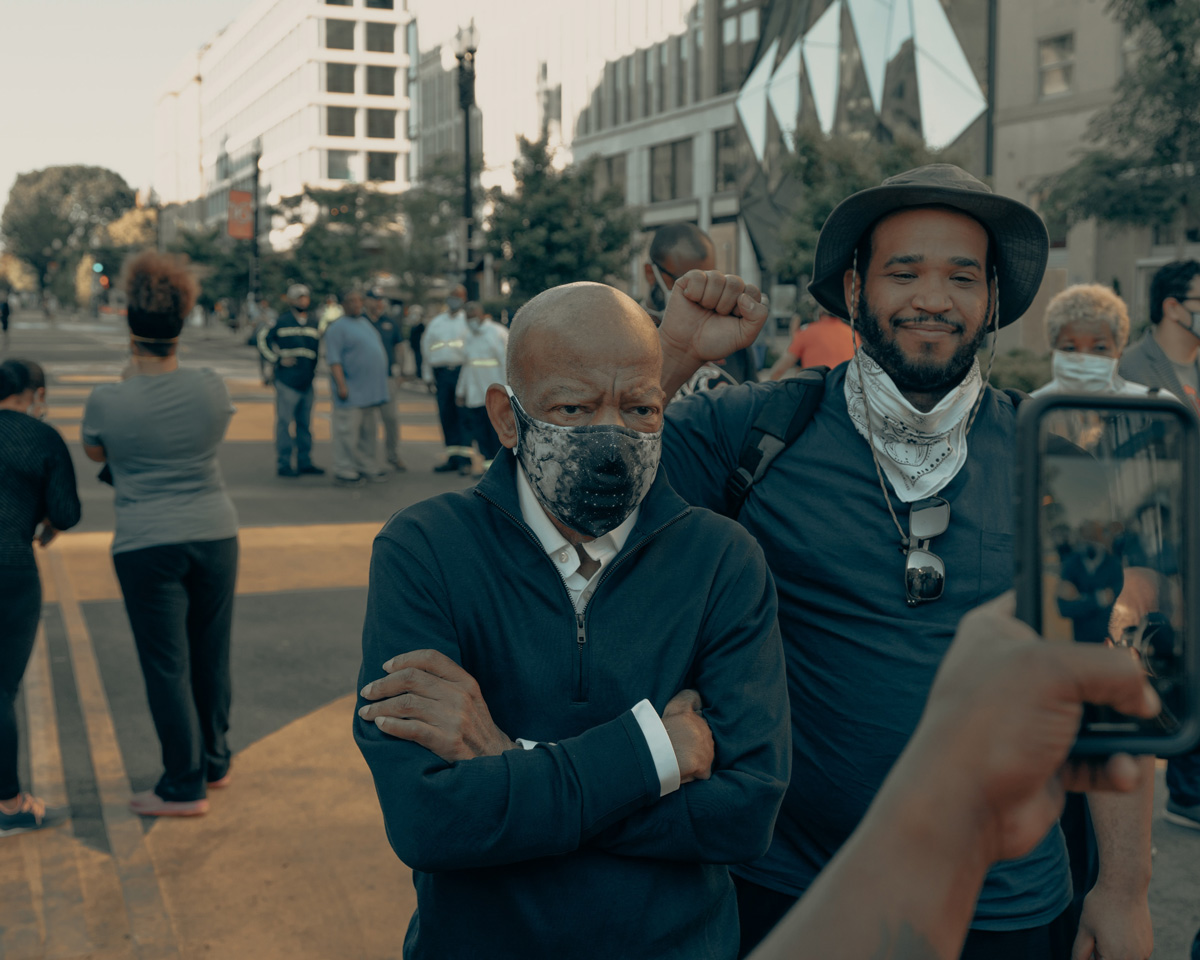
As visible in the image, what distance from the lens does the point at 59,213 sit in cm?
14325

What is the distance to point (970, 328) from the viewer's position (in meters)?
2.46

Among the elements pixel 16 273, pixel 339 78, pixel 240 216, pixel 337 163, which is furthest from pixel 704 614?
pixel 16 273

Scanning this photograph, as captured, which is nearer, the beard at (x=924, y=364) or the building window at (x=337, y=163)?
the beard at (x=924, y=364)

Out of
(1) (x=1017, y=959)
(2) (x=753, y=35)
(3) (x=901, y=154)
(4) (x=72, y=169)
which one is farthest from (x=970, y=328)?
(4) (x=72, y=169)

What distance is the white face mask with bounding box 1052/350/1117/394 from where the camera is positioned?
524cm

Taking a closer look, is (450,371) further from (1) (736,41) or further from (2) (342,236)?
(2) (342,236)

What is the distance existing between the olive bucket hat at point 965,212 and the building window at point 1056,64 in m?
30.6

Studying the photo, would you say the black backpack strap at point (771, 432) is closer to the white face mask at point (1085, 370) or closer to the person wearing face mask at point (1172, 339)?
the white face mask at point (1085, 370)

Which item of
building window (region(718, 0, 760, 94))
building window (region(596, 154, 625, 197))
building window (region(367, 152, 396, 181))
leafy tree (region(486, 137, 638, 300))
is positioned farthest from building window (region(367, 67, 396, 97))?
leafy tree (region(486, 137, 638, 300))

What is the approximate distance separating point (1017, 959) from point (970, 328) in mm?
1196

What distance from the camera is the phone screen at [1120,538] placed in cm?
93

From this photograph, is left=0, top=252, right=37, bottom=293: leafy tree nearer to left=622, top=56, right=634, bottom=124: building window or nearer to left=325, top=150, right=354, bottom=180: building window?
left=325, top=150, right=354, bottom=180: building window

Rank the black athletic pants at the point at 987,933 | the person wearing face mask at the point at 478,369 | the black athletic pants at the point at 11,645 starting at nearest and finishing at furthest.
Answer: the black athletic pants at the point at 987,933, the black athletic pants at the point at 11,645, the person wearing face mask at the point at 478,369

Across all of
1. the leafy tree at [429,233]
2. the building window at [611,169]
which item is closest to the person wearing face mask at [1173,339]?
the leafy tree at [429,233]
